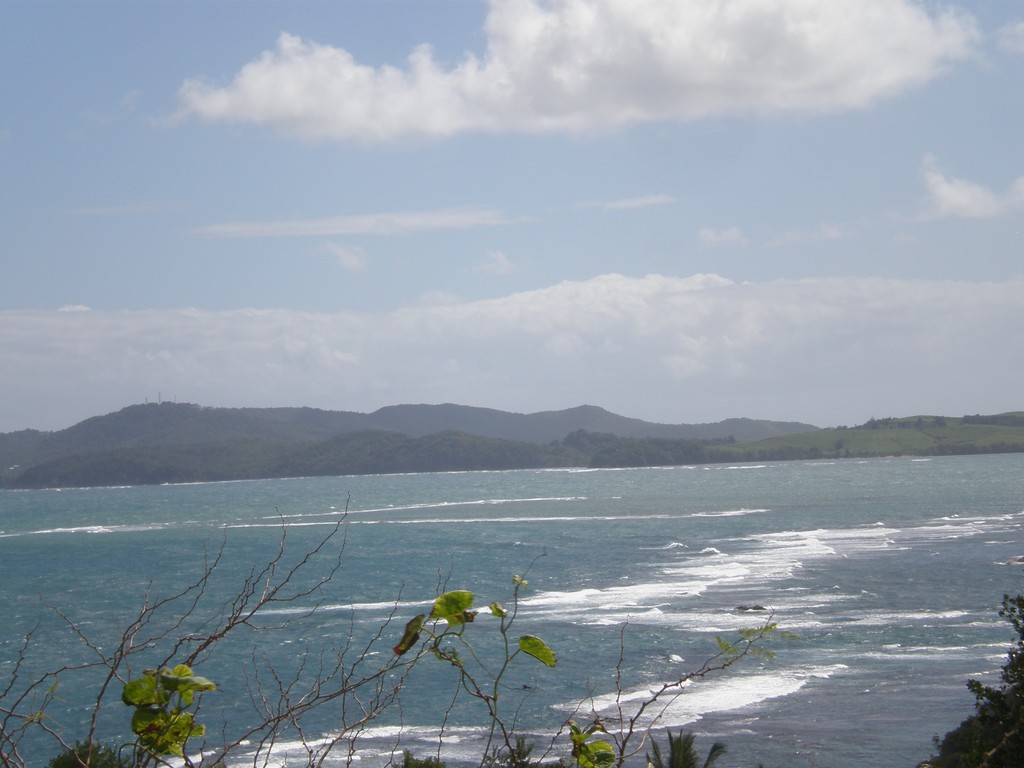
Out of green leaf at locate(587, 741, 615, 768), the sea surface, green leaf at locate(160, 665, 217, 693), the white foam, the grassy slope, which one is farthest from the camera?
the grassy slope

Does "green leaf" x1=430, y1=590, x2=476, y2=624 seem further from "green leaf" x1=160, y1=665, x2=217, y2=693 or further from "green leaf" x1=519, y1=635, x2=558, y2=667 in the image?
"green leaf" x1=160, y1=665, x2=217, y2=693

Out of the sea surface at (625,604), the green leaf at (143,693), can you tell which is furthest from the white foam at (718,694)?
the green leaf at (143,693)

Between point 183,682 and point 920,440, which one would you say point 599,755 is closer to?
point 183,682

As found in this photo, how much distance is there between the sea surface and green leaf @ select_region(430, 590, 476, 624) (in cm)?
73

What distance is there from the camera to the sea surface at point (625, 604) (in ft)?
84.8

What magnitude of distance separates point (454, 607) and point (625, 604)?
1673 inches

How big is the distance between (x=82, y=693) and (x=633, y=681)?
1609 cm

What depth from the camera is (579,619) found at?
1591 inches

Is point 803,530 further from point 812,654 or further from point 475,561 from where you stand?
point 812,654

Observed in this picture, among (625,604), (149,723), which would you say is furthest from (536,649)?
(625,604)

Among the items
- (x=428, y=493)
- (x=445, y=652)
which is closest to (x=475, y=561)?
(x=445, y=652)

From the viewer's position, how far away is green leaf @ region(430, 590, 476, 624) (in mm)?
2428

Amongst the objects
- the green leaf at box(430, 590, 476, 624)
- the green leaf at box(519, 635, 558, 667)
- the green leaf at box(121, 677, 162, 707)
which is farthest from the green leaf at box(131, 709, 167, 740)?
the green leaf at box(519, 635, 558, 667)

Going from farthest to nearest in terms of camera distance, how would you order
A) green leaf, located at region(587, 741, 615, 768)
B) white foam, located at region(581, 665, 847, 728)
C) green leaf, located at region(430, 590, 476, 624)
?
white foam, located at region(581, 665, 847, 728)
green leaf, located at region(587, 741, 615, 768)
green leaf, located at region(430, 590, 476, 624)
